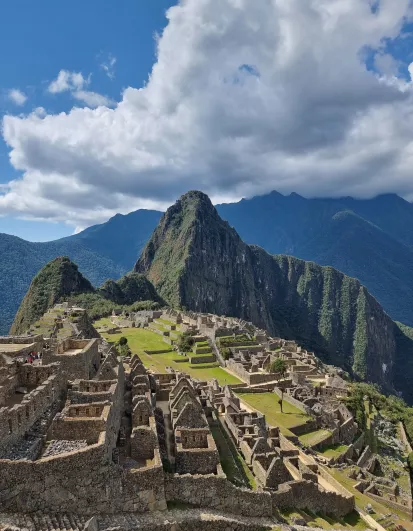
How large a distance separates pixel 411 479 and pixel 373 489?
1128 centimetres

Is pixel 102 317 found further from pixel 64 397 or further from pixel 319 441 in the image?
pixel 64 397

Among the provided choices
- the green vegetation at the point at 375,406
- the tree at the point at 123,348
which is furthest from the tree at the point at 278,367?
the tree at the point at 123,348

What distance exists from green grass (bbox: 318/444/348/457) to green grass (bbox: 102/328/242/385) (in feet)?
43.0

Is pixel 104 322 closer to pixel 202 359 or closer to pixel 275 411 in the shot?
pixel 202 359

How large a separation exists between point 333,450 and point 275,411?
559 cm

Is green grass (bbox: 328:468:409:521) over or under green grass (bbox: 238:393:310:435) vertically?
under

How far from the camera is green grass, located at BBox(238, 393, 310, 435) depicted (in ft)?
110

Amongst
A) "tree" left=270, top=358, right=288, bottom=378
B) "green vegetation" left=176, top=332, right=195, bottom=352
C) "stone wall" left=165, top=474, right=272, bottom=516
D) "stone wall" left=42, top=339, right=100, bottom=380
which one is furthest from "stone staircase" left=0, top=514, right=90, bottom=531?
"green vegetation" left=176, top=332, right=195, bottom=352

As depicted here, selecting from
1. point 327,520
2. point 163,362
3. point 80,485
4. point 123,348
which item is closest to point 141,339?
point 123,348

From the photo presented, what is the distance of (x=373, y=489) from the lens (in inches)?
1141

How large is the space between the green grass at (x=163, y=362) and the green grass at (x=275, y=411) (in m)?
4.44

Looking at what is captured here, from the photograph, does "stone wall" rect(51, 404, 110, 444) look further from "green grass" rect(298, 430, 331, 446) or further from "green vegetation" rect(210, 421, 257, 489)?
"green grass" rect(298, 430, 331, 446)

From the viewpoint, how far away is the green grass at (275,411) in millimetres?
33603

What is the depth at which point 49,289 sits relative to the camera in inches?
4242
